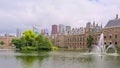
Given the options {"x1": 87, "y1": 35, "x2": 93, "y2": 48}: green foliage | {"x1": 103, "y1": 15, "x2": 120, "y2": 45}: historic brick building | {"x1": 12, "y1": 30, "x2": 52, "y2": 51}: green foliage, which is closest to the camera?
{"x1": 12, "y1": 30, "x2": 52, "y2": 51}: green foliage

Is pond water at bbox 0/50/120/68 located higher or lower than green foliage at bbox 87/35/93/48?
lower

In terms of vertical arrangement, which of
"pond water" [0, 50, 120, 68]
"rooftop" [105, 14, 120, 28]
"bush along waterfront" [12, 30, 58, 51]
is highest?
"rooftop" [105, 14, 120, 28]

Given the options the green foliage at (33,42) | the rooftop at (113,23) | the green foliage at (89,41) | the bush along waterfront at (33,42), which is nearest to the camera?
the bush along waterfront at (33,42)

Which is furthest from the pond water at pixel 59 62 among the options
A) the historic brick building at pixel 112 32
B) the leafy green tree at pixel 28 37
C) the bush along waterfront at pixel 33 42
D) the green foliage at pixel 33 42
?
the historic brick building at pixel 112 32

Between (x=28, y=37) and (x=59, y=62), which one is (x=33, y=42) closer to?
(x=28, y=37)

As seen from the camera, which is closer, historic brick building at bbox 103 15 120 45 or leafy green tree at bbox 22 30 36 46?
historic brick building at bbox 103 15 120 45

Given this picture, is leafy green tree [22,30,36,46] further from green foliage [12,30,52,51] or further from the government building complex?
the government building complex

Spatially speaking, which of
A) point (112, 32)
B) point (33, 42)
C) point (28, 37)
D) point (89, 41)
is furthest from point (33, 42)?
point (112, 32)

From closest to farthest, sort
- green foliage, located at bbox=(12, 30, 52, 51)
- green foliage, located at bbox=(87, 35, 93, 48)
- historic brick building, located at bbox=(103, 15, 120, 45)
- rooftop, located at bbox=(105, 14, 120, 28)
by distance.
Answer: green foliage, located at bbox=(12, 30, 52, 51) → rooftop, located at bbox=(105, 14, 120, 28) → historic brick building, located at bbox=(103, 15, 120, 45) → green foliage, located at bbox=(87, 35, 93, 48)

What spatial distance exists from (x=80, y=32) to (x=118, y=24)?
33037 mm

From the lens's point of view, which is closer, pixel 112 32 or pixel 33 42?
pixel 33 42

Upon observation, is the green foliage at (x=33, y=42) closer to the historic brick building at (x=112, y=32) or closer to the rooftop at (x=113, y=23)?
the historic brick building at (x=112, y=32)

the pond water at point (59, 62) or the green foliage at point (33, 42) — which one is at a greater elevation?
the green foliage at point (33, 42)

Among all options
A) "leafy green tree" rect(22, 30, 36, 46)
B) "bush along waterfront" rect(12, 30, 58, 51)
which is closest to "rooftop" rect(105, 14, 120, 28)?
"bush along waterfront" rect(12, 30, 58, 51)
